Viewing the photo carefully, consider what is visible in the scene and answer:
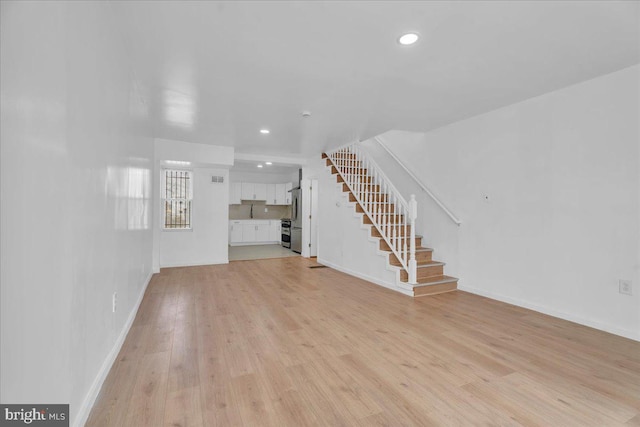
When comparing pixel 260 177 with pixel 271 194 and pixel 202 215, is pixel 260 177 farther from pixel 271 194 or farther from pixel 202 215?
pixel 202 215

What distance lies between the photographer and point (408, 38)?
2.13 metres

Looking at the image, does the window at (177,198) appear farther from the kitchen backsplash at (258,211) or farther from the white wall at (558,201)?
the white wall at (558,201)

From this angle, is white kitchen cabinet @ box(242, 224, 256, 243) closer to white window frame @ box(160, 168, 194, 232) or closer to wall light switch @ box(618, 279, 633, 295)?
white window frame @ box(160, 168, 194, 232)

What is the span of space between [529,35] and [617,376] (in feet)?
8.11

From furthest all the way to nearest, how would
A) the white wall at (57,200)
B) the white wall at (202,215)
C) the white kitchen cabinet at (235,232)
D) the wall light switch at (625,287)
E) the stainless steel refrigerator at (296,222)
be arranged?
the white kitchen cabinet at (235,232), the stainless steel refrigerator at (296,222), the white wall at (202,215), the wall light switch at (625,287), the white wall at (57,200)

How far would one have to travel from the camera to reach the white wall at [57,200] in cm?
87

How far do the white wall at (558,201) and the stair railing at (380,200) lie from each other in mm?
789

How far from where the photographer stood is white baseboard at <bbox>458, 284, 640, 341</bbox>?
2.57 meters

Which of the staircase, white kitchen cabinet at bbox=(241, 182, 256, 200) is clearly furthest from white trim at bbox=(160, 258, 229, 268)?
white kitchen cabinet at bbox=(241, 182, 256, 200)

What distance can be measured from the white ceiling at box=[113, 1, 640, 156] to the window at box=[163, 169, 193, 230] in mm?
2210

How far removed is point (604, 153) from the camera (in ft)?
8.97

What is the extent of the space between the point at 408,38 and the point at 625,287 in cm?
292

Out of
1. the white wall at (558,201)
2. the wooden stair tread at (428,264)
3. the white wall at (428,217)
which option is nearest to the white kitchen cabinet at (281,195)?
the white wall at (428,217)

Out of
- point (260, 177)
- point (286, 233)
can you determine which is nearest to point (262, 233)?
point (286, 233)
